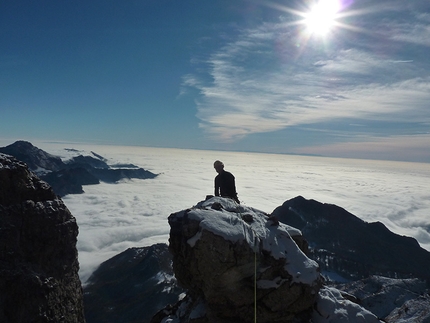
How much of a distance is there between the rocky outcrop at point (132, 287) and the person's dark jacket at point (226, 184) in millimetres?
68657

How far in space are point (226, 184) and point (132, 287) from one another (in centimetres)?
9074

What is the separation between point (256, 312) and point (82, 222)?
177811 millimetres

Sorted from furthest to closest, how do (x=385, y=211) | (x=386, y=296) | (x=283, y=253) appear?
1. (x=385, y=211)
2. (x=386, y=296)
3. (x=283, y=253)

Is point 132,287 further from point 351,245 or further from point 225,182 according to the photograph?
point 225,182

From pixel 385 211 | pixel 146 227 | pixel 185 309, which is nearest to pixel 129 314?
pixel 185 309

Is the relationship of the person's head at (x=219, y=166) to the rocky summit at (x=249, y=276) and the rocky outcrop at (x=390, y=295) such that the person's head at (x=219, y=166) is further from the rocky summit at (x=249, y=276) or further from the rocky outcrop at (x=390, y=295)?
the rocky outcrop at (x=390, y=295)

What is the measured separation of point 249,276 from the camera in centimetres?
1080

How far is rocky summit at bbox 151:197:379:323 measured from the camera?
10.6 meters

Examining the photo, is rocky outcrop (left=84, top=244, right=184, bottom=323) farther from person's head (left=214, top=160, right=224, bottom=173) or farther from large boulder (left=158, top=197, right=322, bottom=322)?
large boulder (left=158, top=197, right=322, bottom=322)

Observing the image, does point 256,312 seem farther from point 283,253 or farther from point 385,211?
point 385,211

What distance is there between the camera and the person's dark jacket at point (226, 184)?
1512 cm

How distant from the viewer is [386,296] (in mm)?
52281

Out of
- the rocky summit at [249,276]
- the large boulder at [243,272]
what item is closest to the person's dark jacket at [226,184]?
the rocky summit at [249,276]

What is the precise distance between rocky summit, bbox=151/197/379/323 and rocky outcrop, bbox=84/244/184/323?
2761 inches
